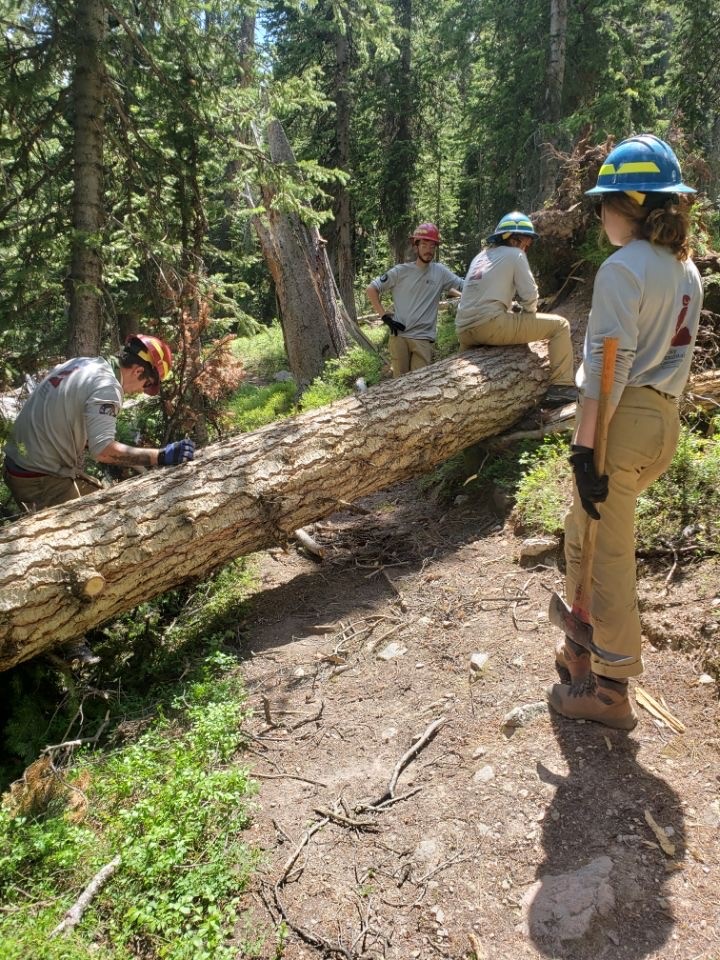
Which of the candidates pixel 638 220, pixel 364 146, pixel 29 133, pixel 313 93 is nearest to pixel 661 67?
pixel 364 146

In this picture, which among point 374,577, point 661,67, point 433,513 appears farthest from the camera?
point 661,67

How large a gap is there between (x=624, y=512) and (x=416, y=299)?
203 inches

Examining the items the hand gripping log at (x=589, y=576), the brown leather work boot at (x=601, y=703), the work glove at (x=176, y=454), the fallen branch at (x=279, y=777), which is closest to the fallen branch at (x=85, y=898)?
the fallen branch at (x=279, y=777)

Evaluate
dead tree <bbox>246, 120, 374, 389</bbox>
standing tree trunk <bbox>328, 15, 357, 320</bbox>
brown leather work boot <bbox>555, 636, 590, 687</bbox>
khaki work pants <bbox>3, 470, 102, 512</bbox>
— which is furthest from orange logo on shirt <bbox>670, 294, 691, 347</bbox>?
standing tree trunk <bbox>328, 15, 357, 320</bbox>

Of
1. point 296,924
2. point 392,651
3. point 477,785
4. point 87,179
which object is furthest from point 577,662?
point 87,179

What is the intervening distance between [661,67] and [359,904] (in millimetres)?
31328

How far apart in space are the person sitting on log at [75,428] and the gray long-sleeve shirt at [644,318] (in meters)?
3.21

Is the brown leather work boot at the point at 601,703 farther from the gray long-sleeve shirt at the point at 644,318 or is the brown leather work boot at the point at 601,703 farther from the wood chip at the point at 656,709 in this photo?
the gray long-sleeve shirt at the point at 644,318

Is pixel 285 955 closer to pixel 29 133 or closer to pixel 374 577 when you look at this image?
pixel 374 577

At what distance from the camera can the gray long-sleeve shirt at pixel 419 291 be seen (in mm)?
7660

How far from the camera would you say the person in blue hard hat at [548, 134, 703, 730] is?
2.87m

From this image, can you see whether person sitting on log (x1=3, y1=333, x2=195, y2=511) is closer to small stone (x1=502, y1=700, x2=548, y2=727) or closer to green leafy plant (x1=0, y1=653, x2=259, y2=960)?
green leafy plant (x1=0, y1=653, x2=259, y2=960)

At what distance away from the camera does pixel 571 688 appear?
11.0 ft

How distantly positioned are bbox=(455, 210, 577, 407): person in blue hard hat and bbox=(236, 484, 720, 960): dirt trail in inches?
99.3
